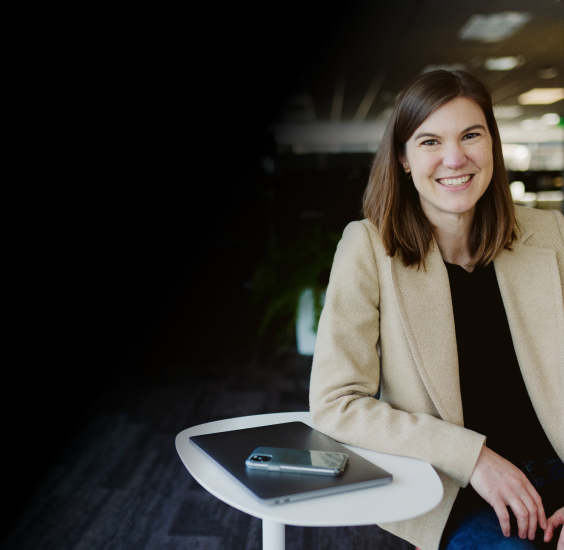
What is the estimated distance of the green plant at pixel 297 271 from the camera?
2.90 m

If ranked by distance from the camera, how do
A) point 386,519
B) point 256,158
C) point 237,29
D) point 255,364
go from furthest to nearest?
point 237,29, point 256,158, point 255,364, point 386,519

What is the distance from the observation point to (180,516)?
2125 mm

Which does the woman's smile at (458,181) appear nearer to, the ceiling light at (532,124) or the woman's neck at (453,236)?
the woman's neck at (453,236)

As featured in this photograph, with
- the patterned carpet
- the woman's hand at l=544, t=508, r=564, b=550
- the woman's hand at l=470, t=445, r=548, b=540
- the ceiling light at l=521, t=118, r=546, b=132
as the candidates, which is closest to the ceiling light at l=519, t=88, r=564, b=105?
the ceiling light at l=521, t=118, r=546, b=132

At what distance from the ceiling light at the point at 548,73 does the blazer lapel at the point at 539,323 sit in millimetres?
8727

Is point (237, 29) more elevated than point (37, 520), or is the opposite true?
point (237, 29)

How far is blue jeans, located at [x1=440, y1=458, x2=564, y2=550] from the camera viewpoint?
0.91 m

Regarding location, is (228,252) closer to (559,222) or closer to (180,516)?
(180,516)

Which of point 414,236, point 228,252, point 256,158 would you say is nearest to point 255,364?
point 228,252

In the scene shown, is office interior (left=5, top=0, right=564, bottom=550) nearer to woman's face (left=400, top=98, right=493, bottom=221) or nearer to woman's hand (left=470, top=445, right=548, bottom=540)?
woman's face (left=400, top=98, right=493, bottom=221)

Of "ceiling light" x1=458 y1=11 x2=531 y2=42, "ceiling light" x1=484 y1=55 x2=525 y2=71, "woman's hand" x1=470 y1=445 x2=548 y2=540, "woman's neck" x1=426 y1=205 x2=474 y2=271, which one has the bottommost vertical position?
"woman's hand" x1=470 y1=445 x2=548 y2=540

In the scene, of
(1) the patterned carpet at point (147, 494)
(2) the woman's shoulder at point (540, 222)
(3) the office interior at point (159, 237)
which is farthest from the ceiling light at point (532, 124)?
(2) the woman's shoulder at point (540, 222)

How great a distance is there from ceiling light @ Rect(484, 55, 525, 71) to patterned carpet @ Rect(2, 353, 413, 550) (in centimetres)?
641

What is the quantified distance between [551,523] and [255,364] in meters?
3.07
